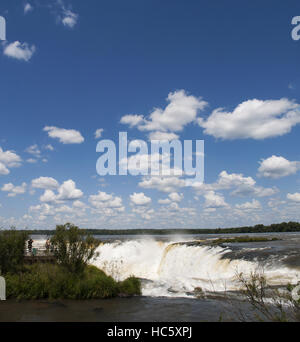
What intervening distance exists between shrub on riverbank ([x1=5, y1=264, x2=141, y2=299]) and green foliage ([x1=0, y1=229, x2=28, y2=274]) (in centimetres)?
119

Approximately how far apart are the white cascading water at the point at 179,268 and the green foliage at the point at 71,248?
1887 mm

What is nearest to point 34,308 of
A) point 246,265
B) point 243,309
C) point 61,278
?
point 61,278

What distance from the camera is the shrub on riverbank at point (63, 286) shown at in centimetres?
1537

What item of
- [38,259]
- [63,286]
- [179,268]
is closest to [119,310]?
[63,286]

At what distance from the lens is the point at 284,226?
331ft

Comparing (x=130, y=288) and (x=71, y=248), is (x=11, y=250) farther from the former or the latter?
(x=130, y=288)

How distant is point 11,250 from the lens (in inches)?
713

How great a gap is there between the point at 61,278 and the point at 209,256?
14194mm

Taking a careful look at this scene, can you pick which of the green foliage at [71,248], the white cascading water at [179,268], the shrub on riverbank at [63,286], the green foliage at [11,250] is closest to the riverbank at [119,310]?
the shrub on riverbank at [63,286]

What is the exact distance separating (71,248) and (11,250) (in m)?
3.83

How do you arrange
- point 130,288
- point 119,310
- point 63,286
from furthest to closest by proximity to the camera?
point 130,288 → point 63,286 → point 119,310

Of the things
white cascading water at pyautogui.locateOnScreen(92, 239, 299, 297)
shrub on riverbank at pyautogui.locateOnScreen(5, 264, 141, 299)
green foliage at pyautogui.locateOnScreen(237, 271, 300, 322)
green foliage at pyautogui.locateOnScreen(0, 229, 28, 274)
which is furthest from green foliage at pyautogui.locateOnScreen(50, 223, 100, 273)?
green foliage at pyautogui.locateOnScreen(237, 271, 300, 322)

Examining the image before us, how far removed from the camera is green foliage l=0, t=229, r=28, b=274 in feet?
58.2

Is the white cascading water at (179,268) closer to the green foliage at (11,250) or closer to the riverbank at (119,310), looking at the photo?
the riverbank at (119,310)
